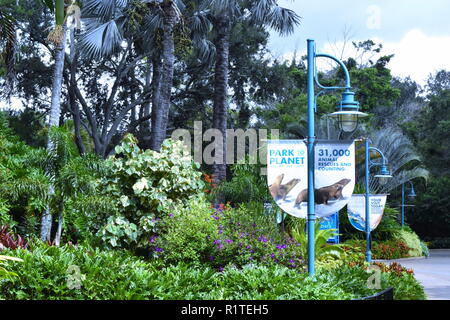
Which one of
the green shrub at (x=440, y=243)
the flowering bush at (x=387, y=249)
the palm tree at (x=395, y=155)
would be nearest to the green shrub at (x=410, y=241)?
the flowering bush at (x=387, y=249)

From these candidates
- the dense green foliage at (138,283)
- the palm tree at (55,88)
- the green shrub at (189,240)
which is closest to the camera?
the dense green foliage at (138,283)

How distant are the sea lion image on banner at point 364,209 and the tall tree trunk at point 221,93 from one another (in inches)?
190

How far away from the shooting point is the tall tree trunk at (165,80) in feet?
66.6

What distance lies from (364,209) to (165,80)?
7.85 metres

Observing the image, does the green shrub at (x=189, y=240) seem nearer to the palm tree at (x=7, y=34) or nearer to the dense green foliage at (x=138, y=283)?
the dense green foliage at (x=138, y=283)

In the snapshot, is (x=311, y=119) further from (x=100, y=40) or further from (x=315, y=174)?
(x=100, y=40)

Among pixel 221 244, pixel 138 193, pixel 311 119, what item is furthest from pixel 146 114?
pixel 311 119

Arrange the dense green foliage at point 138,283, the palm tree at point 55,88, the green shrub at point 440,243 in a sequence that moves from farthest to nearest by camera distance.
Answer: the green shrub at point 440,243, the palm tree at point 55,88, the dense green foliage at point 138,283

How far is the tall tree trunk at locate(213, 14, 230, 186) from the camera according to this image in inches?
897

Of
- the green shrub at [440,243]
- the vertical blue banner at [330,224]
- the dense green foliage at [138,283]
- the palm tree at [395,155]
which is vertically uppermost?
the palm tree at [395,155]

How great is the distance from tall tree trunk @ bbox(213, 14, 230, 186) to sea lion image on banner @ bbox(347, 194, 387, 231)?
4.83 meters

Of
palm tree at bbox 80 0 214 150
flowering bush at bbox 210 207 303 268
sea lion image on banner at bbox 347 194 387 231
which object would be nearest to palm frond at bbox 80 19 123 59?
palm tree at bbox 80 0 214 150

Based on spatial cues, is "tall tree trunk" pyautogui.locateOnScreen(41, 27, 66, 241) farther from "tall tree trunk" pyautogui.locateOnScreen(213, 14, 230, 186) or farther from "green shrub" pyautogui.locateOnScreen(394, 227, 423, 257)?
"green shrub" pyautogui.locateOnScreen(394, 227, 423, 257)
